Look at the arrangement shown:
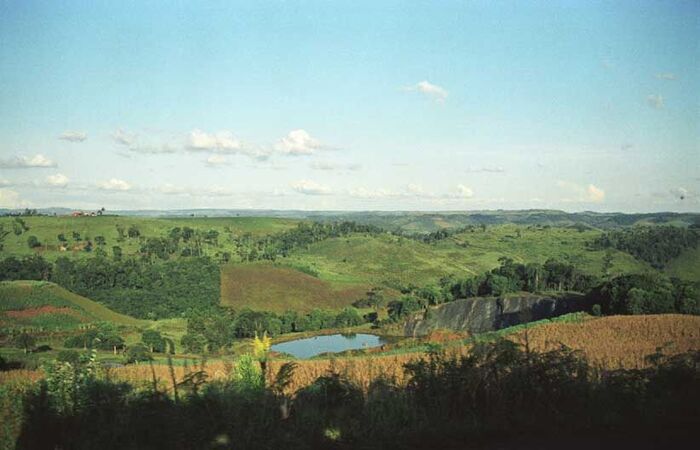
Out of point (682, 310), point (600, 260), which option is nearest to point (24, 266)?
point (682, 310)

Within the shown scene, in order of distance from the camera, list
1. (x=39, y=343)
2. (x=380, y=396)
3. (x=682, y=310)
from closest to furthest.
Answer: (x=380, y=396) → (x=682, y=310) → (x=39, y=343)

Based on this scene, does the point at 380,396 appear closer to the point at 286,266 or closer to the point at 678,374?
the point at 678,374

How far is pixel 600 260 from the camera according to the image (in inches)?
6836

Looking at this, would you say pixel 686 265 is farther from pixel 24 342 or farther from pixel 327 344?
pixel 24 342

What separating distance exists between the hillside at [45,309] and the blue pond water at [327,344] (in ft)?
128

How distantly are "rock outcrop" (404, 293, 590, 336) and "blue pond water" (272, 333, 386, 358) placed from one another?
36.4 feet

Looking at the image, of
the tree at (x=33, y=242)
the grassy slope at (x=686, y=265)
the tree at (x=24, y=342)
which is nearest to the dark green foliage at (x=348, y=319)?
the tree at (x=24, y=342)

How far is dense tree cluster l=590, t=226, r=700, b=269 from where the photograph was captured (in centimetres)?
17284

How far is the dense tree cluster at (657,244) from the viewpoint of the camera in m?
173

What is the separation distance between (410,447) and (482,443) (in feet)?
3.92

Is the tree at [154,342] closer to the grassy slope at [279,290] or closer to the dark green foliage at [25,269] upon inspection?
the grassy slope at [279,290]

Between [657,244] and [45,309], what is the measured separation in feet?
593

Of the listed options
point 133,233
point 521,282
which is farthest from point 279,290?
point 133,233

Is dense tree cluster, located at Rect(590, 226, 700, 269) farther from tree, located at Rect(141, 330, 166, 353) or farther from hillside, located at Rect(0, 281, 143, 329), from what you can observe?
hillside, located at Rect(0, 281, 143, 329)
